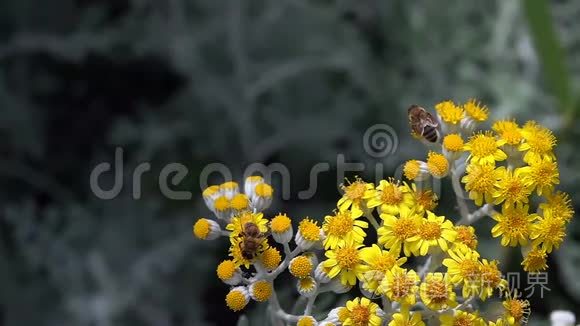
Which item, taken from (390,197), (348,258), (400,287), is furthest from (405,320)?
(390,197)

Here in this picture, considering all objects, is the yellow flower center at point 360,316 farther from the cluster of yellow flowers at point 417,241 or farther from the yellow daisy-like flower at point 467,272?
the yellow daisy-like flower at point 467,272

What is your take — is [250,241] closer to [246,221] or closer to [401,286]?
[246,221]

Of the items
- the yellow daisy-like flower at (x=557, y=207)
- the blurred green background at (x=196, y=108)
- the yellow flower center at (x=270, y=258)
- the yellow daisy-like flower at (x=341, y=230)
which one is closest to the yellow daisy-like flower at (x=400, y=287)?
the yellow daisy-like flower at (x=341, y=230)

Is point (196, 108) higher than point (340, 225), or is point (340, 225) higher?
point (196, 108)

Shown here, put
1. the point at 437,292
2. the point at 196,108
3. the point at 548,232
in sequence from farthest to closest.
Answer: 1. the point at 196,108
2. the point at 548,232
3. the point at 437,292

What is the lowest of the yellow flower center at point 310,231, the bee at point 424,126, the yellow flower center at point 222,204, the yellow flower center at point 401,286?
the yellow flower center at point 401,286
